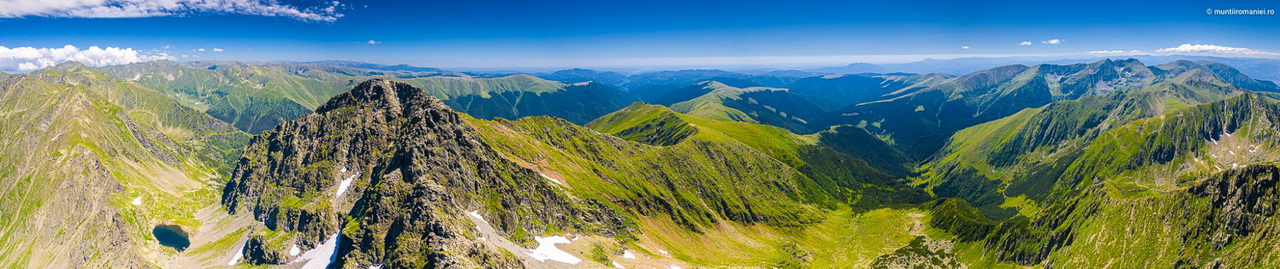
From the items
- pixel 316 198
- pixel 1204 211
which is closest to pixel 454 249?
pixel 316 198

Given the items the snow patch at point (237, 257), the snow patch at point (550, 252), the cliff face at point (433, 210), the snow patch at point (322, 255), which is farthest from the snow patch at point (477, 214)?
the snow patch at point (237, 257)

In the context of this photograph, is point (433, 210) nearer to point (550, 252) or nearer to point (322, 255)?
point (550, 252)

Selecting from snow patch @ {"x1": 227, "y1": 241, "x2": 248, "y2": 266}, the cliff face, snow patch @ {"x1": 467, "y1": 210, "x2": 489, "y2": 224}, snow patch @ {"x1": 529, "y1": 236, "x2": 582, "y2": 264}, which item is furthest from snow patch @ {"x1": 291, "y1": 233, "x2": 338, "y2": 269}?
snow patch @ {"x1": 529, "y1": 236, "x2": 582, "y2": 264}

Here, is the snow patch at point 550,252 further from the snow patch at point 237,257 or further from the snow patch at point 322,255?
the snow patch at point 237,257

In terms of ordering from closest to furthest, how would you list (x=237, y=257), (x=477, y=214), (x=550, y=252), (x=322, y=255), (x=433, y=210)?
(x=433, y=210) → (x=550, y=252) → (x=477, y=214) → (x=322, y=255) → (x=237, y=257)

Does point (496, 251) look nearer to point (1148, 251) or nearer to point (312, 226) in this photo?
point (312, 226)

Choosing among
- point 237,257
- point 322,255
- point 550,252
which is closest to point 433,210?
point 550,252
